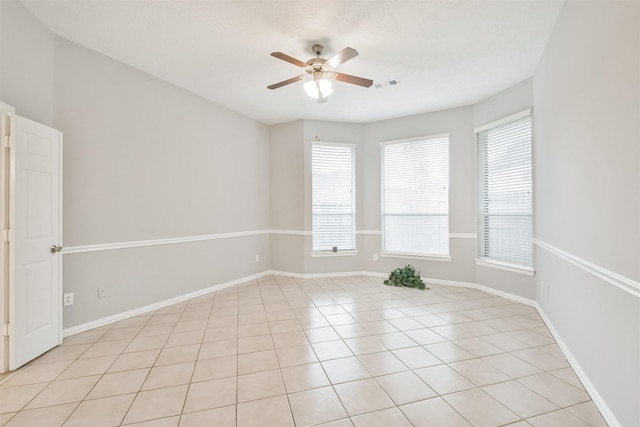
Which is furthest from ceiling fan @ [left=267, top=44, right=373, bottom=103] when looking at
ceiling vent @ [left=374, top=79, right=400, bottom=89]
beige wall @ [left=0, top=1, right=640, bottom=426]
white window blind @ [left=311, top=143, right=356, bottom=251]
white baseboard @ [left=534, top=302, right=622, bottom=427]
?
white baseboard @ [left=534, top=302, right=622, bottom=427]

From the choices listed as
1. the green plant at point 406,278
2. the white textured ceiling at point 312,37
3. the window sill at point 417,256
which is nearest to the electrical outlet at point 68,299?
the white textured ceiling at point 312,37

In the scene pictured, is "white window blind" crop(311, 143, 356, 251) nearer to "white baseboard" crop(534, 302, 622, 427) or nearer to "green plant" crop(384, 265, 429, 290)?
"green plant" crop(384, 265, 429, 290)

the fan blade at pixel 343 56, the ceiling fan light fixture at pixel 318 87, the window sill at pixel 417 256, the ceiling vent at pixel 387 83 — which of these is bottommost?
the window sill at pixel 417 256

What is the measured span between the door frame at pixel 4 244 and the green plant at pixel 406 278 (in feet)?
14.8

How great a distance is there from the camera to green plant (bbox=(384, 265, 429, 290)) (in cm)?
482

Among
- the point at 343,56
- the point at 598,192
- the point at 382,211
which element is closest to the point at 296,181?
the point at 382,211

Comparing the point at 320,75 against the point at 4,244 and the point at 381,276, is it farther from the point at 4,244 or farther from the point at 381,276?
the point at 381,276

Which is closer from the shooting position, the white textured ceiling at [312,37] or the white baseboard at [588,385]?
the white baseboard at [588,385]

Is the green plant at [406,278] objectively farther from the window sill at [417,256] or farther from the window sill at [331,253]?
the window sill at [331,253]

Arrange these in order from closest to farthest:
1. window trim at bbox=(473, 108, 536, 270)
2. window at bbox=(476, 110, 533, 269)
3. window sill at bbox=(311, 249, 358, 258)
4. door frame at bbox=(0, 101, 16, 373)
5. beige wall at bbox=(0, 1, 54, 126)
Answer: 1. door frame at bbox=(0, 101, 16, 373)
2. beige wall at bbox=(0, 1, 54, 126)
3. window trim at bbox=(473, 108, 536, 270)
4. window at bbox=(476, 110, 533, 269)
5. window sill at bbox=(311, 249, 358, 258)

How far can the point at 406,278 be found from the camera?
4906mm

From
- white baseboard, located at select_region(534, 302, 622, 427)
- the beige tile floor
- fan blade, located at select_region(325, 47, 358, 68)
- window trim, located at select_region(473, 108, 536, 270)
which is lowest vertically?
the beige tile floor

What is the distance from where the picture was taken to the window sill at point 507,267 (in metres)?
3.78

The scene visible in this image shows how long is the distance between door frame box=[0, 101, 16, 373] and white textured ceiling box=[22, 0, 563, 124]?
1212mm
